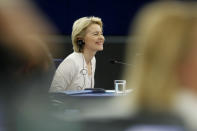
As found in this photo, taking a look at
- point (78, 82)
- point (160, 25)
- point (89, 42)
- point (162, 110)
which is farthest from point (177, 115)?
point (89, 42)

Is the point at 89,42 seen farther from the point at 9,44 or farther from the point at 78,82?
the point at 9,44

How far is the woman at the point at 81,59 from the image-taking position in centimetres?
286

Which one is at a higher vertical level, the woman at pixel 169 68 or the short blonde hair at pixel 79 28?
the short blonde hair at pixel 79 28

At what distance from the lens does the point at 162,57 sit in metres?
0.65

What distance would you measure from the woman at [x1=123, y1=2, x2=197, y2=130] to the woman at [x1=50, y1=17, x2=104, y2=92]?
6.84 ft

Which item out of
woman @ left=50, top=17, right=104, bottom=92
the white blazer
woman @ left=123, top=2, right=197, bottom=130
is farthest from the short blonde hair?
woman @ left=123, top=2, right=197, bottom=130

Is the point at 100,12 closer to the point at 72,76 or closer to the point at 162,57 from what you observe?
the point at 72,76

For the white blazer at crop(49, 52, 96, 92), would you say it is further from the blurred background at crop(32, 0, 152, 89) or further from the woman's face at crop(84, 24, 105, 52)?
the blurred background at crop(32, 0, 152, 89)

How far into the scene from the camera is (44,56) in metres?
0.73

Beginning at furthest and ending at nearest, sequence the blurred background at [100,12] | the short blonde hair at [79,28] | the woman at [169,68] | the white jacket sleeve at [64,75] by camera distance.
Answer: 1. the blurred background at [100,12]
2. the short blonde hair at [79,28]
3. the white jacket sleeve at [64,75]
4. the woman at [169,68]

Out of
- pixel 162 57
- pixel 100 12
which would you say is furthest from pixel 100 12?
pixel 162 57

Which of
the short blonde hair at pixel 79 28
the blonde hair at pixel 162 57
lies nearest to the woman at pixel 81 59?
the short blonde hair at pixel 79 28

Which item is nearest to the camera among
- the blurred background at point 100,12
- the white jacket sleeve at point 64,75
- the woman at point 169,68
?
the woman at point 169,68

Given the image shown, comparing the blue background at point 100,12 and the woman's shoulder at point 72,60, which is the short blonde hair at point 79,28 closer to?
the woman's shoulder at point 72,60
